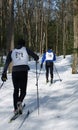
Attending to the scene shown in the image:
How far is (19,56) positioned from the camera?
9.88 meters

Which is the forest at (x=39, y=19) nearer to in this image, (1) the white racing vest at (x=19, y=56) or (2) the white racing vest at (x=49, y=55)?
(2) the white racing vest at (x=49, y=55)

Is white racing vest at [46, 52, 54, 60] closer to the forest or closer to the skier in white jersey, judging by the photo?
the skier in white jersey

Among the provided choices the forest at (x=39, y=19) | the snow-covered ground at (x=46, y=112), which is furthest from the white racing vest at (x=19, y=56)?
the forest at (x=39, y=19)

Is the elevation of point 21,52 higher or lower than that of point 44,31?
higher

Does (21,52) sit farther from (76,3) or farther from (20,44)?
(76,3)

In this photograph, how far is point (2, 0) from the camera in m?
42.4

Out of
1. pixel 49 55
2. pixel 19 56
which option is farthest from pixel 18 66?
pixel 49 55

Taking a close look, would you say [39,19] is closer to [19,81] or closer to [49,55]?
[49,55]

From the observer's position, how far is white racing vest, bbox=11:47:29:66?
9.86m

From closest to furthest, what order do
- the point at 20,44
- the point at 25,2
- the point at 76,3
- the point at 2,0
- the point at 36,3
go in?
1. the point at 20,44
2. the point at 76,3
3. the point at 2,0
4. the point at 25,2
5. the point at 36,3

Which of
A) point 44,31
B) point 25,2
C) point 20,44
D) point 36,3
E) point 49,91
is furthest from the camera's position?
point 44,31

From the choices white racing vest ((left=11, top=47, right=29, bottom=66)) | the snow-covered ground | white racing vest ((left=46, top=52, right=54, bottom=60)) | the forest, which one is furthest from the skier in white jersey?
the forest

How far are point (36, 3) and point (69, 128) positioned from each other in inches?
1863

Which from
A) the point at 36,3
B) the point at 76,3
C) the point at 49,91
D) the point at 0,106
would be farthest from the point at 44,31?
the point at 0,106
